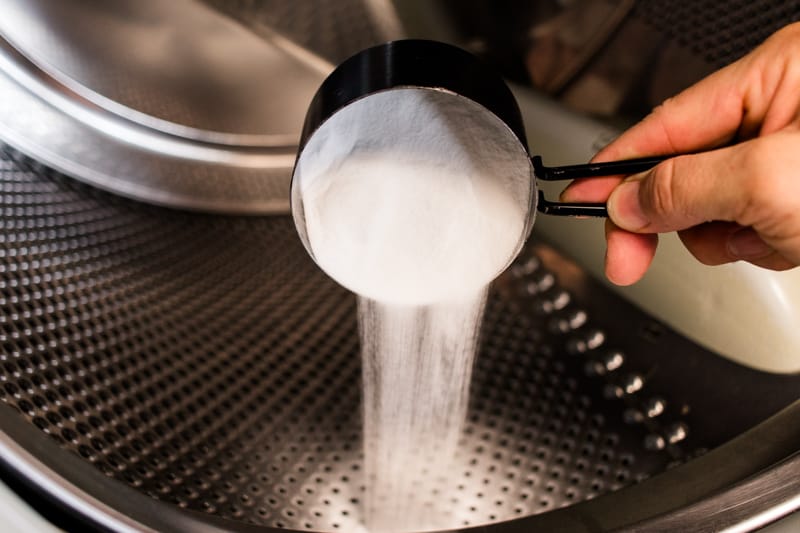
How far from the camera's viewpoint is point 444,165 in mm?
428

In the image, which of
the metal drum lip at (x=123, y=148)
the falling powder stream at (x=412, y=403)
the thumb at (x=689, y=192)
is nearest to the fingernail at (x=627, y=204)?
the thumb at (x=689, y=192)

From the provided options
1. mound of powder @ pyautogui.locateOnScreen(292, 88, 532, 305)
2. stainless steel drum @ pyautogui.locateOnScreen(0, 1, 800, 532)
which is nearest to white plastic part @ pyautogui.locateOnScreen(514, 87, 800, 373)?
stainless steel drum @ pyautogui.locateOnScreen(0, 1, 800, 532)

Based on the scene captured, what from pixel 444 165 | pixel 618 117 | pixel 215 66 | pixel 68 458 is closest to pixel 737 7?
pixel 618 117

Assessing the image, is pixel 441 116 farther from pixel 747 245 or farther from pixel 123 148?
pixel 123 148

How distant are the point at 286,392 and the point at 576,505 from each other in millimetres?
264

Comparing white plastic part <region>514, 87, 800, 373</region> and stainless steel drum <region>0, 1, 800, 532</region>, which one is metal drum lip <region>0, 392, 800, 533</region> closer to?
stainless steel drum <region>0, 1, 800, 532</region>

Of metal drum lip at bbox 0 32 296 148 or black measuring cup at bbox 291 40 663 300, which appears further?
metal drum lip at bbox 0 32 296 148

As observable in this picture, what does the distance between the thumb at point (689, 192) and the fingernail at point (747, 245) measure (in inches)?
2.2

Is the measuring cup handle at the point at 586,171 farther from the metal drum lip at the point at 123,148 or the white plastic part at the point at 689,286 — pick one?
the metal drum lip at the point at 123,148

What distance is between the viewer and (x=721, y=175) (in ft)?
1.16

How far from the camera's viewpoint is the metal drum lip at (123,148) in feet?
2.16

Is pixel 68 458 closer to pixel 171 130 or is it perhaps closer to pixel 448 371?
pixel 448 371

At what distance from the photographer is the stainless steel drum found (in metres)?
0.42

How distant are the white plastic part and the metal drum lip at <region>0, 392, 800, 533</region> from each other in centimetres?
14
